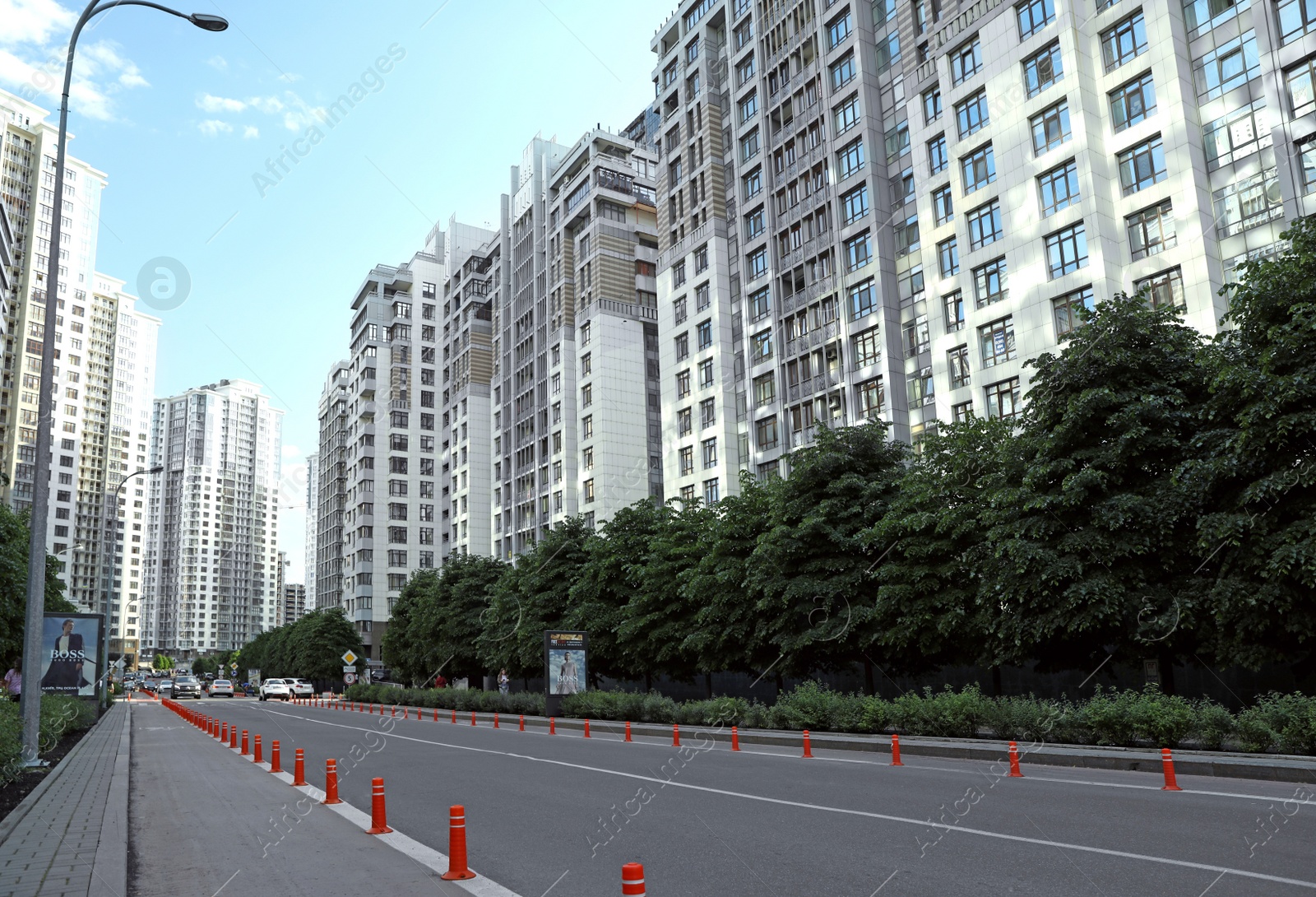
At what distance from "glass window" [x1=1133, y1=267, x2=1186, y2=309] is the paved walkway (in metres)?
33.2

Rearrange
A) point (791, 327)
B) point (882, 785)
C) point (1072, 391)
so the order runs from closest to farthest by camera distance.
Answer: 1. point (882, 785)
2. point (1072, 391)
3. point (791, 327)

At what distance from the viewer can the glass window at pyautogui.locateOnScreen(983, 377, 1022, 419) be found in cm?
3838

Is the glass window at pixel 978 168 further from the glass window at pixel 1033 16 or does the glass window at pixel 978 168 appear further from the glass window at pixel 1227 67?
the glass window at pixel 1227 67

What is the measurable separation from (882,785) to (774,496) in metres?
16.9

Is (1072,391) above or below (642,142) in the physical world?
below

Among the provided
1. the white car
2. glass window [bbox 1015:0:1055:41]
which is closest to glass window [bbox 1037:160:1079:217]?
glass window [bbox 1015:0:1055:41]

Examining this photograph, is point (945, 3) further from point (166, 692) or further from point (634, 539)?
point (166, 692)

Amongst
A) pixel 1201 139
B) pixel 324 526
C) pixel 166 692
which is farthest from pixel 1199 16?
pixel 324 526

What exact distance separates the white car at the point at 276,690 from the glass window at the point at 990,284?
194ft

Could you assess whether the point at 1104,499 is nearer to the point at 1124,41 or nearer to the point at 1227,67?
the point at 1227,67

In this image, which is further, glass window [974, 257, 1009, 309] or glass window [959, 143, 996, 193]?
glass window [959, 143, 996, 193]

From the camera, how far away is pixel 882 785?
43.8ft

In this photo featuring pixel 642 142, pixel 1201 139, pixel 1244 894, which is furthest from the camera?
pixel 642 142

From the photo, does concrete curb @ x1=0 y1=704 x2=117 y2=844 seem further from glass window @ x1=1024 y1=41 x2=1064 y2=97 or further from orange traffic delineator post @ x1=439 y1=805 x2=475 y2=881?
glass window @ x1=1024 y1=41 x2=1064 y2=97
